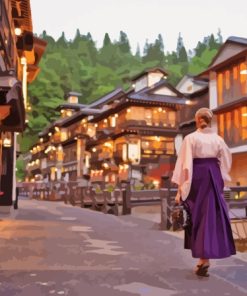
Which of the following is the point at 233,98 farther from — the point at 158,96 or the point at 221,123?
the point at 158,96

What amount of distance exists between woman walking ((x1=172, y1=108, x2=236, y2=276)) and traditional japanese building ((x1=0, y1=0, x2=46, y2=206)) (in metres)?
5.81

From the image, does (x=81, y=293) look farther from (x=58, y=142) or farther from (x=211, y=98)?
(x=58, y=142)

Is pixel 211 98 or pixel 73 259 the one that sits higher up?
pixel 211 98

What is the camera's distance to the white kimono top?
18.5ft

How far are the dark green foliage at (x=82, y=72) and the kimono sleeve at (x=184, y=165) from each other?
54369 millimetres

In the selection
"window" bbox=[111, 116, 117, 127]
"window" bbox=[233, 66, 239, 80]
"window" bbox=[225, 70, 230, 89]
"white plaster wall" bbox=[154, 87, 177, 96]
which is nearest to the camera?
"window" bbox=[233, 66, 239, 80]

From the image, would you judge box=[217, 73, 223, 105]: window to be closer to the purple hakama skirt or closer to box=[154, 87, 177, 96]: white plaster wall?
box=[154, 87, 177, 96]: white plaster wall

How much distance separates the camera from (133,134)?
4475cm

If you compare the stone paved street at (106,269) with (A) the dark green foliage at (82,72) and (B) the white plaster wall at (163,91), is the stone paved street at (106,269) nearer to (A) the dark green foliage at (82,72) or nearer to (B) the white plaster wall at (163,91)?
(B) the white plaster wall at (163,91)

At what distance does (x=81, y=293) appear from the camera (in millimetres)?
4430

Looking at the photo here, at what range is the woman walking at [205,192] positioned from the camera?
5.41 meters

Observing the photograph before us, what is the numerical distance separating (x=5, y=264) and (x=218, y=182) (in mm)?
3194

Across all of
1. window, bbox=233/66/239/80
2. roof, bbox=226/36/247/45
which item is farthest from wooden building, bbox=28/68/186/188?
roof, bbox=226/36/247/45

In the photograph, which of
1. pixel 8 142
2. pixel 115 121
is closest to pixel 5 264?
pixel 8 142
